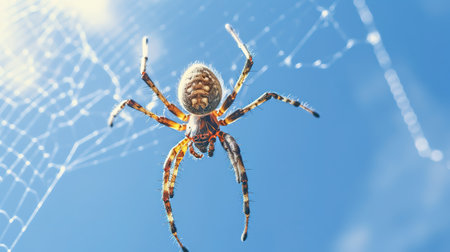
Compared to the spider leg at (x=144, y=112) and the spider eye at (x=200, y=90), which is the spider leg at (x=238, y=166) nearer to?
the spider eye at (x=200, y=90)

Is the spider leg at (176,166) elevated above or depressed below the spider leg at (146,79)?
below

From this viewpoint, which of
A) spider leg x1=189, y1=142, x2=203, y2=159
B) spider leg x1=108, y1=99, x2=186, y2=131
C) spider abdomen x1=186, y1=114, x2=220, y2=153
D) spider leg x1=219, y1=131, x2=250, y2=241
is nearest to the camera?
spider leg x1=108, y1=99, x2=186, y2=131

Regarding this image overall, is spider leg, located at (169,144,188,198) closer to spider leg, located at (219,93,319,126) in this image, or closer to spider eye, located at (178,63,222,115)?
spider eye, located at (178,63,222,115)

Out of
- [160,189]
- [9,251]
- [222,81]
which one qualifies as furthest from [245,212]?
[9,251]

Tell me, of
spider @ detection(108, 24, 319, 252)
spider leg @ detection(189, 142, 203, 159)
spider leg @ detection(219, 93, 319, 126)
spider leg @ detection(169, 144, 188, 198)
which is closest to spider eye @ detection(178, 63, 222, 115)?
spider @ detection(108, 24, 319, 252)

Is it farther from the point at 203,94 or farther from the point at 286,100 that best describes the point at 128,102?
the point at 286,100

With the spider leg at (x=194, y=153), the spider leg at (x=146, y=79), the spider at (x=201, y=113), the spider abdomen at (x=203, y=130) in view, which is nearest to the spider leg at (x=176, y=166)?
the spider at (x=201, y=113)

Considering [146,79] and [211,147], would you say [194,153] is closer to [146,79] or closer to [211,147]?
[211,147]

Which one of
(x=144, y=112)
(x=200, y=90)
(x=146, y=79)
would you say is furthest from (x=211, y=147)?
(x=146, y=79)
